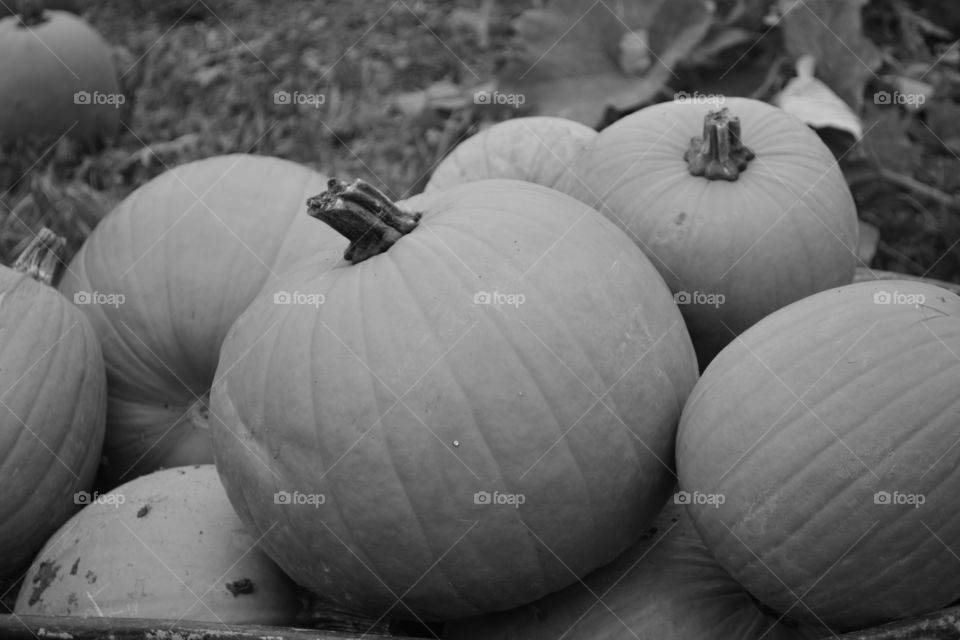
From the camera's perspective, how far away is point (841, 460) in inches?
48.2

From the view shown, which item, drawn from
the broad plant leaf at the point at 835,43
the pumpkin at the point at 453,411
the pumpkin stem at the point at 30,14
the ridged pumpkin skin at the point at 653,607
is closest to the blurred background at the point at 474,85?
the broad plant leaf at the point at 835,43

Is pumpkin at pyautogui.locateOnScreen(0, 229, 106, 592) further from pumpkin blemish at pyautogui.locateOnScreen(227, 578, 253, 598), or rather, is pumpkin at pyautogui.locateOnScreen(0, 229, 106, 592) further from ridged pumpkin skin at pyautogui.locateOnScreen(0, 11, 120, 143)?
ridged pumpkin skin at pyautogui.locateOnScreen(0, 11, 120, 143)

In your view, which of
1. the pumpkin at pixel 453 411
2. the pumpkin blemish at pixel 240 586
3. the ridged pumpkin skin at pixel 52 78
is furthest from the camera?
the ridged pumpkin skin at pixel 52 78

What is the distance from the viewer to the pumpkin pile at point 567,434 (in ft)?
4.08

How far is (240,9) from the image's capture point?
5242 millimetres

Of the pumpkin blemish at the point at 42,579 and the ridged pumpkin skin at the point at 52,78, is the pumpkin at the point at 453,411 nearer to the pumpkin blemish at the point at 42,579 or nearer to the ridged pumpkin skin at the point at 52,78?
the pumpkin blemish at the point at 42,579

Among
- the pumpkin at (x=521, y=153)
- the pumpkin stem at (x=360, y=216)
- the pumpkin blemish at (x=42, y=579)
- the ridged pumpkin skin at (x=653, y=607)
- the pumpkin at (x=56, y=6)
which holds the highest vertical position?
the pumpkin stem at (x=360, y=216)

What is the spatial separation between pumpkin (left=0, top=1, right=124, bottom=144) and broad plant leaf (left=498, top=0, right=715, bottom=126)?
4.92ft

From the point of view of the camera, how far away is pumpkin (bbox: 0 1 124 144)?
3.67m

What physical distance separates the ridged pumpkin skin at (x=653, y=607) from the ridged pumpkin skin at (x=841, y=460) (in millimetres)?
102

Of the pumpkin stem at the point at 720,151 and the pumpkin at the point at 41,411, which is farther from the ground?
the pumpkin stem at the point at 720,151

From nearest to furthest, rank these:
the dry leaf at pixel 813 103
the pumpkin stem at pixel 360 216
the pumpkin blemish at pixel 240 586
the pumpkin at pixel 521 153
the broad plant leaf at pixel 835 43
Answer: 1. the pumpkin stem at pixel 360 216
2. the pumpkin blemish at pixel 240 586
3. the pumpkin at pixel 521 153
4. the dry leaf at pixel 813 103
5. the broad plant leaf at pixel 835 43

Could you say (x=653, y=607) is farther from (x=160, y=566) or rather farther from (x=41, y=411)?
(x=41, y=411)

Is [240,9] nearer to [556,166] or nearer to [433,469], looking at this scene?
[556,166]
